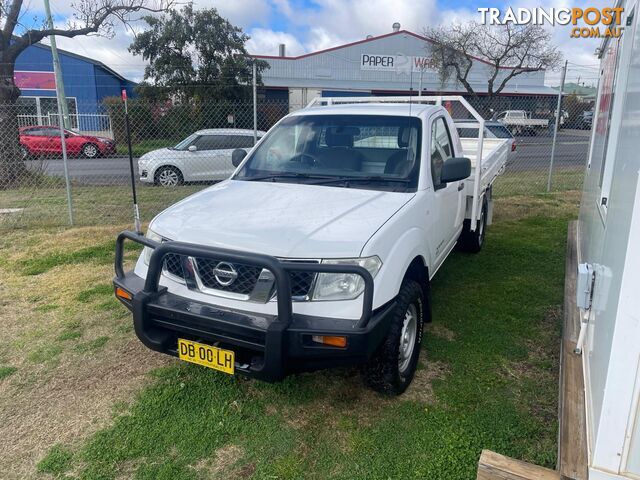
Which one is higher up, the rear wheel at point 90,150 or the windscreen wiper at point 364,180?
the windscreen wiper at point 364,180

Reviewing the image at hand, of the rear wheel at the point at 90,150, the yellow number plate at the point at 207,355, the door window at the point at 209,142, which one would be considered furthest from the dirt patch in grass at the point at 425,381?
the rear wheel at the point at 90,150

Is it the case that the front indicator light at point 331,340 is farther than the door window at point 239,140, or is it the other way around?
the door window at point 239,140

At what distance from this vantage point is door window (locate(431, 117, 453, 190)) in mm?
4016

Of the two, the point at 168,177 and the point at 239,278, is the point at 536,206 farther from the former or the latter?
the point at 168,177

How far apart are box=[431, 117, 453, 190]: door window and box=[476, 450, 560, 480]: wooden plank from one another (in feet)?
7.26

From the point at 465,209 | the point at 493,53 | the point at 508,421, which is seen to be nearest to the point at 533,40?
the point at 493,53

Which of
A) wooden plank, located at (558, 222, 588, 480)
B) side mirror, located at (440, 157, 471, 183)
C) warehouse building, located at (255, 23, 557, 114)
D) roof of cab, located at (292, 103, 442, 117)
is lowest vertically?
wooden plank, located at (558, 222, 588, 480)

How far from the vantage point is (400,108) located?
14.3ft

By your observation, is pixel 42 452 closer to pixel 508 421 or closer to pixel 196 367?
pixel 196 367

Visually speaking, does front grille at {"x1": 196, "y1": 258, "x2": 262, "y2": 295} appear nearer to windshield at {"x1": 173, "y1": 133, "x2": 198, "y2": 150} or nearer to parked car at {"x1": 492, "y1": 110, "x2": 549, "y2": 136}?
windshield at {"x1": 173, "y1": 133, "x2": 198, "y2": 150}

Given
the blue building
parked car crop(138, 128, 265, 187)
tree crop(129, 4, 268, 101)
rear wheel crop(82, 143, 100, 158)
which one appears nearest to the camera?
parked car crop(138, 128, 265, 187)

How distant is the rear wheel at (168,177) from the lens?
11914 mm

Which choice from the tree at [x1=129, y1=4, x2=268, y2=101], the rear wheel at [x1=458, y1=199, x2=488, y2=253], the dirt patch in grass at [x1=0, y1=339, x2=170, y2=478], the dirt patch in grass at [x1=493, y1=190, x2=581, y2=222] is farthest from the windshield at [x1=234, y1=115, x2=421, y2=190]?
the tree at [x1=129, y1=4, x2=268, y2=101]

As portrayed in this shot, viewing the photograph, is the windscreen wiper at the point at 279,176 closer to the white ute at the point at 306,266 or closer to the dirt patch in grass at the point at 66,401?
the white ute at the point at 306,266
